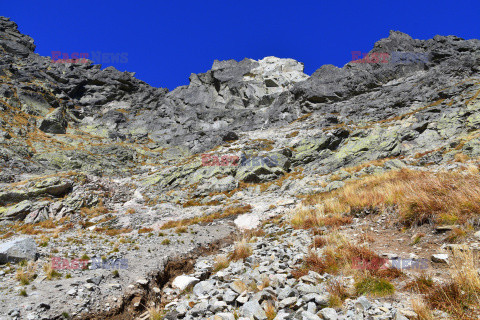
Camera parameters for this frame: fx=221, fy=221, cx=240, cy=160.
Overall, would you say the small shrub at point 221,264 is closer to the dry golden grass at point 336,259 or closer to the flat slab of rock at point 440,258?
the dry golden grass at point 336,259

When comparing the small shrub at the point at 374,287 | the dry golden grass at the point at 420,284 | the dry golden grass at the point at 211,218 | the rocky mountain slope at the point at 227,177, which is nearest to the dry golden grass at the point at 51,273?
the rocky mountain slope at the point at 227,177

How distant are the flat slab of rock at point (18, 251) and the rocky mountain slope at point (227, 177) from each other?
0.09 m

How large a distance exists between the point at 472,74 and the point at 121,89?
11396cm

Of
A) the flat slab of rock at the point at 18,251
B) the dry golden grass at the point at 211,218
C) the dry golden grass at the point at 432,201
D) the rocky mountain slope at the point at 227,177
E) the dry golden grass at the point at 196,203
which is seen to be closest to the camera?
the rocky mountain slope at the point at 227,177

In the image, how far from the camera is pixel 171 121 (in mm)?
83688

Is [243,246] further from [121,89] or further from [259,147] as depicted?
[121,89]

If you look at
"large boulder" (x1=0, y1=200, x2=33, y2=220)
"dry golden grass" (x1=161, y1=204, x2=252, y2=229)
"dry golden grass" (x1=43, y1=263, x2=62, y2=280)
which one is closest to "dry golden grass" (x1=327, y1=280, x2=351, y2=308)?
"dry golden grass" (x1=43, y1=263, x2=62, y2=280)

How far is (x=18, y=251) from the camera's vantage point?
33.5ft

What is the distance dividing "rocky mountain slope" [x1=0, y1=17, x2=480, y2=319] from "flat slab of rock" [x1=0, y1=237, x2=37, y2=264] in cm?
9

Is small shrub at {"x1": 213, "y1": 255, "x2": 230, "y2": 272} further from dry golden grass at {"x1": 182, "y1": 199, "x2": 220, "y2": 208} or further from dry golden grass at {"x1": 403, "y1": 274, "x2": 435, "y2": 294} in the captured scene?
dry golden grass at {"x1": 182, "y1": 199, "x2": 220, "y2": 208}

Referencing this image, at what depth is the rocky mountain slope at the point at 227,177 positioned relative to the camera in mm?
6527

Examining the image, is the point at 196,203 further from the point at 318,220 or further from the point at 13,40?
the point at 13,40

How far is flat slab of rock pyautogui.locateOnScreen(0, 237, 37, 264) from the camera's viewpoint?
977cm

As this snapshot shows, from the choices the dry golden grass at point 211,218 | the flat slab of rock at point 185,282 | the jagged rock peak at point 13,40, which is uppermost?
Answer: the jagged rock peak at point 13,40
